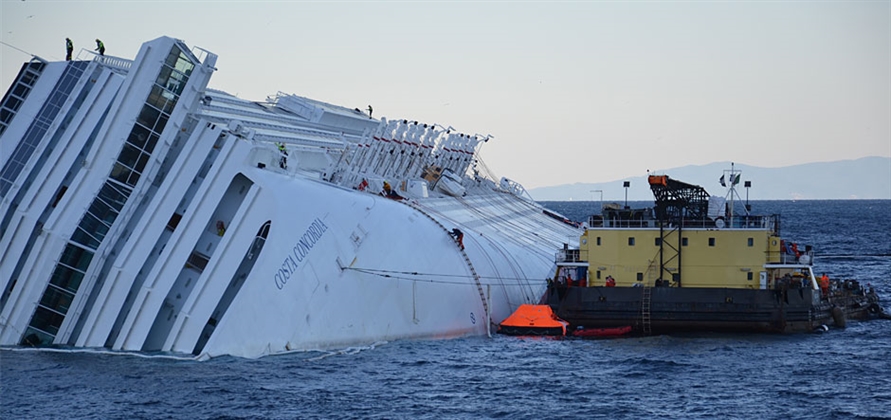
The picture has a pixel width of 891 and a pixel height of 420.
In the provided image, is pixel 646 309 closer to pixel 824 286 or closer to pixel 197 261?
pixel 824 286

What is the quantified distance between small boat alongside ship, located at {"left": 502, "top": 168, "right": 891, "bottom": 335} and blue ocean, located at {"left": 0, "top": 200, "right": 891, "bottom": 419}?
212cm

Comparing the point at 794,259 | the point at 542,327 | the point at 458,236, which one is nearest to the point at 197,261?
the point at 458,236

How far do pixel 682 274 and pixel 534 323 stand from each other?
738cm

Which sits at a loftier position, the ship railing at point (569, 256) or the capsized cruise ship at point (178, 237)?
the ship railing at point (569, 256)

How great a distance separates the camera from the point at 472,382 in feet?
140

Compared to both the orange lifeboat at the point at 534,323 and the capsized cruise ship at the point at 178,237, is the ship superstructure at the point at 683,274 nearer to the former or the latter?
the orange lifeboat at the point at 534,323

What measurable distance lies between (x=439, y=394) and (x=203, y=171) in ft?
43.6

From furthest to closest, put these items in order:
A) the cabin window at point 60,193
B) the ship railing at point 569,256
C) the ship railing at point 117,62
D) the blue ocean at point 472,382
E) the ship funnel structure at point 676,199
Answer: the ship railing at point 569,256, the ship funnel structure at point 676,199, the ship railing at point 117,62, the cabin window at point 60,193, the blue ocean at point 472,382

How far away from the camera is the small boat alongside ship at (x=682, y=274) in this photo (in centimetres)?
5362

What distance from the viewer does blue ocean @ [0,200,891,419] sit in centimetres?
3725

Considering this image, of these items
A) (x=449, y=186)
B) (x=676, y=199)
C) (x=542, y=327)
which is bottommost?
(x=542, y=327)

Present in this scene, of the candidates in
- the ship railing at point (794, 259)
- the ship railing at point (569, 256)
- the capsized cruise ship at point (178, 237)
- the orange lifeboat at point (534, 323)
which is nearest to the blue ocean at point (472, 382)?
the capsized cruise ship at point (178, 237)

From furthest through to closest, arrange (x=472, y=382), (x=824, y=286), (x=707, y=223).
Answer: (x=824, y=286), (x=707, y=223), (x=472, y=382)

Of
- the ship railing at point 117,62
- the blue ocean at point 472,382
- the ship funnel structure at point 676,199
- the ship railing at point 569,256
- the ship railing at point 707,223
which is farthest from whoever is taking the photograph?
the ship railing at point 569,256
